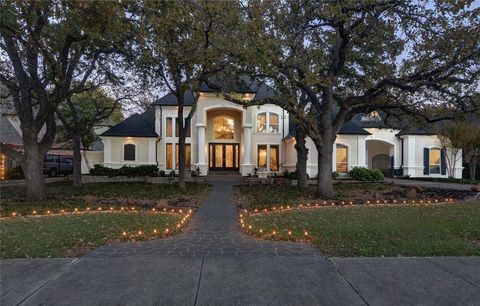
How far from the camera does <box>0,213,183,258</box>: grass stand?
6.37 meters

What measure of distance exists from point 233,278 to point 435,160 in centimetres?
2957

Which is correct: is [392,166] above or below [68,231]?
above

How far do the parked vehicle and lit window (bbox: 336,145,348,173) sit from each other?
22.8m

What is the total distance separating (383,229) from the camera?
8.00 metres

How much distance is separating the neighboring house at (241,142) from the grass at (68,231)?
58.5 ft

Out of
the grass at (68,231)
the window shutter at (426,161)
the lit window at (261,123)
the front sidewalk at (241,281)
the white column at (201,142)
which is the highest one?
the lit window at (261,123)

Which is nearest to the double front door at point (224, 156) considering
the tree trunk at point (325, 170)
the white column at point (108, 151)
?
the white column at point (108, 151)

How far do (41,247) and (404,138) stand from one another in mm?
28820

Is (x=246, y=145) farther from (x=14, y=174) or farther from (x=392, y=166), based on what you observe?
(x=14, y=174)

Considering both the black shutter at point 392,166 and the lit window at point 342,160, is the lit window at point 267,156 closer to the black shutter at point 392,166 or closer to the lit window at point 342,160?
the lit window at point 342,160

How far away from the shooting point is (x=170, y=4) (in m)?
10.3

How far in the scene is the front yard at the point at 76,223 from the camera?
6598 mm

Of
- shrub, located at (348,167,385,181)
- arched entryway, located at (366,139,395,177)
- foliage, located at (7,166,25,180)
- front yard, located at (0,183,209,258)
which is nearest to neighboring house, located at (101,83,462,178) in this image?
arched entryway, located at (366,139,395,177)

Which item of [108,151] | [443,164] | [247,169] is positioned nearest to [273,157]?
[247,169]
